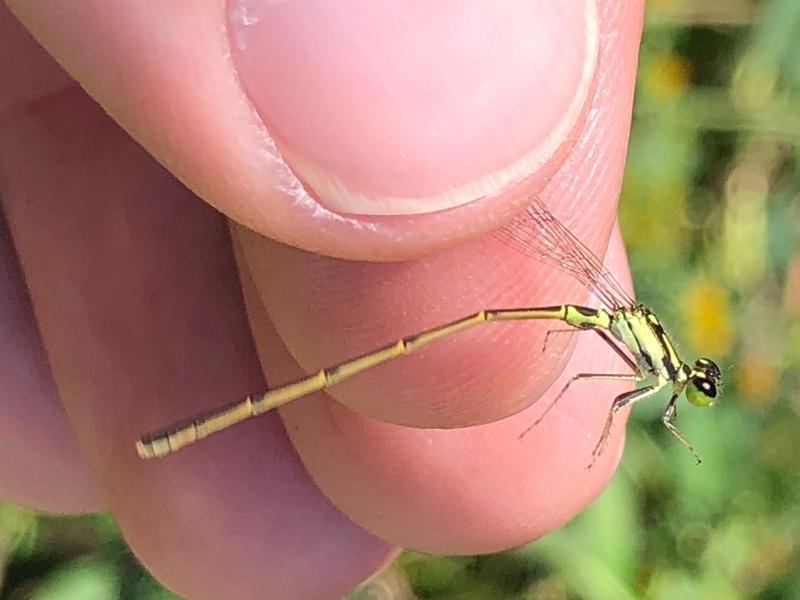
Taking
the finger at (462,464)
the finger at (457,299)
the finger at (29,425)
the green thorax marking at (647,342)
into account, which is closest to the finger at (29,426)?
the finger at (29,425)

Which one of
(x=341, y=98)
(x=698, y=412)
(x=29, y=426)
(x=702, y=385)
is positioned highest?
(x=341, y=98)

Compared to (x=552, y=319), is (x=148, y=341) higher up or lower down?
lower down

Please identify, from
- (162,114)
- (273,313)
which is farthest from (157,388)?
(162,114)

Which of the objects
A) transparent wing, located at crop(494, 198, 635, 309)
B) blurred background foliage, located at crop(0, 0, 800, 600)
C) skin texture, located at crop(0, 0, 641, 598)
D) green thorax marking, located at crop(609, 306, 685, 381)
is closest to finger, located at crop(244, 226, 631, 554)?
skin texture, located at crop(0, 0, 641, 598)

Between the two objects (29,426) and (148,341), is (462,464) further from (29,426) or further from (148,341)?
(29,426)

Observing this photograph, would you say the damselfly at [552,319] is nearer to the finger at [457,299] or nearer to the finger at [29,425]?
the finger at [457,299]

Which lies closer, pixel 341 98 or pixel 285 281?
pixel 341 98

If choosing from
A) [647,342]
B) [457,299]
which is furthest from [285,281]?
[647,342]
